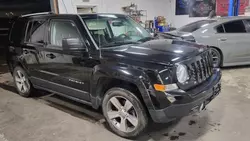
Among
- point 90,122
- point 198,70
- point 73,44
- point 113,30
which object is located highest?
point 113,30

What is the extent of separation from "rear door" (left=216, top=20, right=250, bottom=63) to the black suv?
2.63m

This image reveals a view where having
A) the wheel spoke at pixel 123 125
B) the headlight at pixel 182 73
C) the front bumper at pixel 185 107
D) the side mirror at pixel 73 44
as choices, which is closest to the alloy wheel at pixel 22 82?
the side mirror at pixel 73 44

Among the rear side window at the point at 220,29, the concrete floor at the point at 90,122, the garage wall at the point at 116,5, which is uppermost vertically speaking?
the garage wall at the point at 116,5

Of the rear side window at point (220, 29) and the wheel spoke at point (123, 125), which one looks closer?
the wheel spoke at point (123, 125)

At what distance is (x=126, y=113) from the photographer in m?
2.62

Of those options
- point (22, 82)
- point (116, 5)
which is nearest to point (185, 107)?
point (22, 82)

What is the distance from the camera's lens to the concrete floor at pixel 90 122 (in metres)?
2.71

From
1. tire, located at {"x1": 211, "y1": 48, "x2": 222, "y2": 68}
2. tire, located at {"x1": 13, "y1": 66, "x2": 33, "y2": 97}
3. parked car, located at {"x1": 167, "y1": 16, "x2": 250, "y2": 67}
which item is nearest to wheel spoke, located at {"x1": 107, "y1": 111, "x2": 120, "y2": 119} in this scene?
tire, located at {"x1": 13, "y1": 66, "x2": 33, "y2": 97}

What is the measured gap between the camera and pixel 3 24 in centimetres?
771

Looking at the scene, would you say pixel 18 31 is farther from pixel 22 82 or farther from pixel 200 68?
pixel 200 68

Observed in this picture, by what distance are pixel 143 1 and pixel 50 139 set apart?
8363 mm

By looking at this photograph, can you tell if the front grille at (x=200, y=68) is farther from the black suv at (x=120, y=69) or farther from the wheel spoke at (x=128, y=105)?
the wheel spoke at (x=128, y=105)

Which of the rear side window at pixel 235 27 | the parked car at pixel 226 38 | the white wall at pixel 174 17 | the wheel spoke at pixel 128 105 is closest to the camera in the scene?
the wheel spoke at pixel 128 105

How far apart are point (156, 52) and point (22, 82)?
2.92 m
